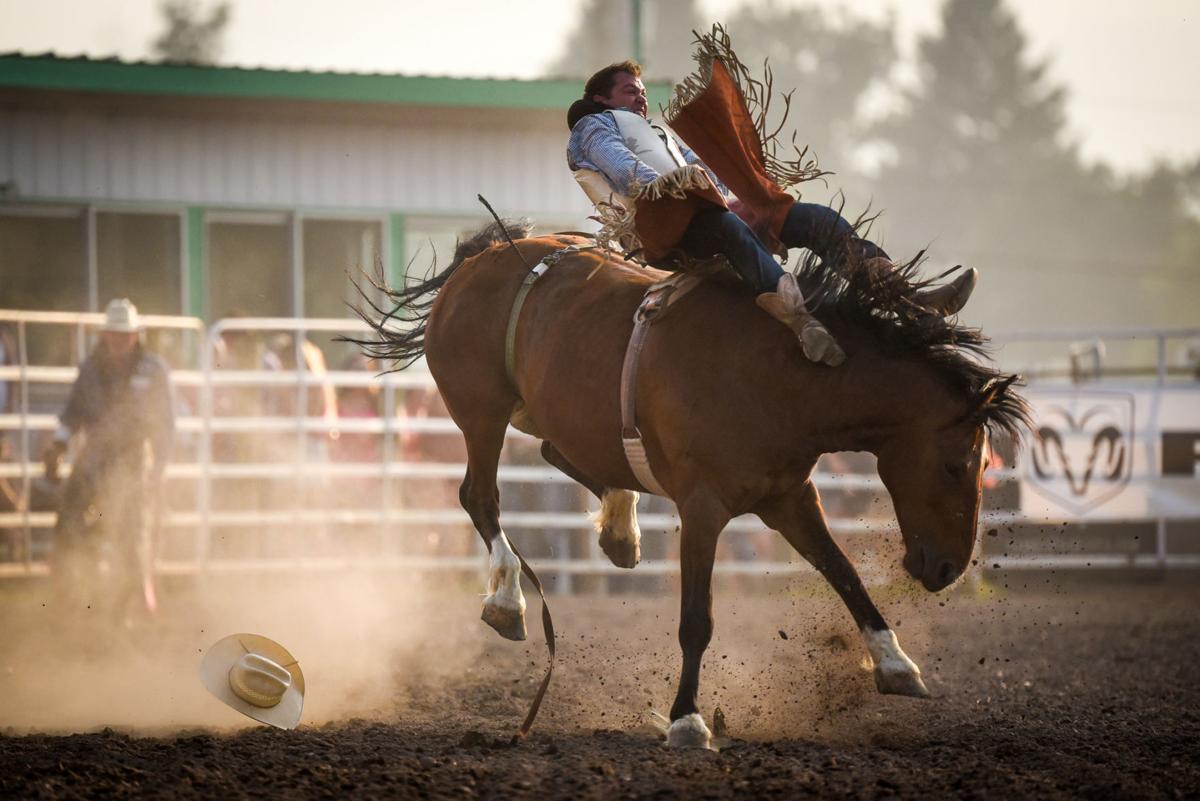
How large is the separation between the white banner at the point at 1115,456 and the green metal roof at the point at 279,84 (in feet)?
12.9

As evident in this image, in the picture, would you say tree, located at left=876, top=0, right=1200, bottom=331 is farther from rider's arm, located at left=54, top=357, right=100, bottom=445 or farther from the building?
rider's arm, located at left=54, top=357, right=100, bottom=445

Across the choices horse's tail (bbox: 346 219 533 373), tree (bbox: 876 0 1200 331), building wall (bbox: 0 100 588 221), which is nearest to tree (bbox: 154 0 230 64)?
tree (bbox: 876 0 1200 331)

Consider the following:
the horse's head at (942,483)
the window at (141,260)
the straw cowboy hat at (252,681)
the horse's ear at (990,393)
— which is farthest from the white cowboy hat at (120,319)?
the horse's ear at (990,393)

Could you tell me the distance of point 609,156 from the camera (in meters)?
4.97

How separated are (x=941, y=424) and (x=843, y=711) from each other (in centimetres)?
133

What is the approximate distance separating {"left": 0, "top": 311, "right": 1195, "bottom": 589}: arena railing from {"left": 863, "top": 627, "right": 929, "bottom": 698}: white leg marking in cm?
468

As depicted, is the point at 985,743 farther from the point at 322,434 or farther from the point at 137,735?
the point at 322,434

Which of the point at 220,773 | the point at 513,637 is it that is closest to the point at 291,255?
the point at 513,637

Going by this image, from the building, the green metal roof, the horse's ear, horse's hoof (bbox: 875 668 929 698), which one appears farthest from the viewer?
the building

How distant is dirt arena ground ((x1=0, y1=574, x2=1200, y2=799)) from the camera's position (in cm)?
399

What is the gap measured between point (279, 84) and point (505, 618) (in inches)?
278

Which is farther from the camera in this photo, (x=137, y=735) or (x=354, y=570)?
(x=354, y=570)

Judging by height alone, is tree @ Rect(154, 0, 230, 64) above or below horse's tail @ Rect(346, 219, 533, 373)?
above

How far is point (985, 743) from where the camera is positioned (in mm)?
4699
